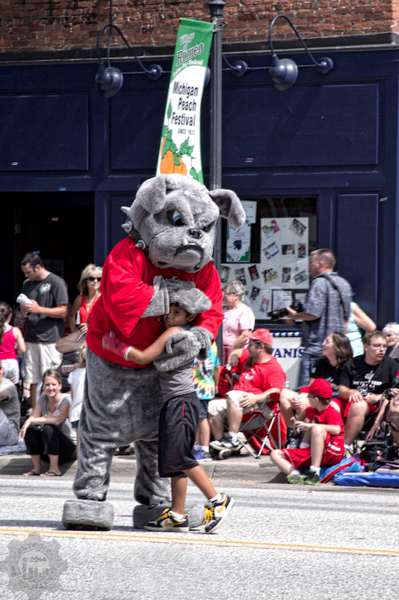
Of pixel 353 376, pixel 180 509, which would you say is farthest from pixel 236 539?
pixel 353 376

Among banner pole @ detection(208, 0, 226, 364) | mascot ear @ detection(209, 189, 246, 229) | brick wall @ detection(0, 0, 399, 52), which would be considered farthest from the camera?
brick wall @ detection(0, 0, 399, 52)

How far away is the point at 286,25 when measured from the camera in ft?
50.6

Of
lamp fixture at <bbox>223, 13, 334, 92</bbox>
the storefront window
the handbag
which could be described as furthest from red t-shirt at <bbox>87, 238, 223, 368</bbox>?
the storefront window

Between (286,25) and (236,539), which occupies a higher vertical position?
(286,25)

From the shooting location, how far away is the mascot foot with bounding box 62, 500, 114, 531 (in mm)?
7473

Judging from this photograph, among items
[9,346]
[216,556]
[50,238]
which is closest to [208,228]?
[216,556]

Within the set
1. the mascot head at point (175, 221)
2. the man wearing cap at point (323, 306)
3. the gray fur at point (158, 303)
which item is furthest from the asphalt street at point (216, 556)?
the man wearing cap at point (323, 306)

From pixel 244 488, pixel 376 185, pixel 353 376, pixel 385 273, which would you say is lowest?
pixel 244 488

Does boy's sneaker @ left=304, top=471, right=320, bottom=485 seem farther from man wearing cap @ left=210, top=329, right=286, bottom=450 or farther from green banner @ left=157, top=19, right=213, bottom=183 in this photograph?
green banner @ left=157, top=19, right=213, bottom=183

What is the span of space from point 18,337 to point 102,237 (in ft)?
7.87

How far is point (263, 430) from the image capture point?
41.3ft

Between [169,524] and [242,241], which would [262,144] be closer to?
[242,241]

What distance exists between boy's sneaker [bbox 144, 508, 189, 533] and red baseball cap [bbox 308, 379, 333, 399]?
3.99 meters

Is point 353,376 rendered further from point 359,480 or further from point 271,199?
point 271,199
